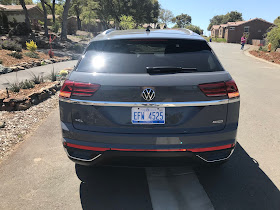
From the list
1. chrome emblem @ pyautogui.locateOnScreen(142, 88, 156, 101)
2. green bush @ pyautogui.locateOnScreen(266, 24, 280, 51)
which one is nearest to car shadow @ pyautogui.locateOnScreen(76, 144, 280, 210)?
chrome emblem @ pyautogui.locateOnScreen(142, 88, 156, 101)

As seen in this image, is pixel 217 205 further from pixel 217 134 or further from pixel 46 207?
pixel 46 207

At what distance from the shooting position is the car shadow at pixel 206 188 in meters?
2.79

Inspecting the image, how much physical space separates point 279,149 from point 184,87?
9.25 feet

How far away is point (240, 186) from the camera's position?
313 centimetres

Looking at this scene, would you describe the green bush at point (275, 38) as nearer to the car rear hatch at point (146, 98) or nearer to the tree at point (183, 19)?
the car rear hatch at point (146, 98)

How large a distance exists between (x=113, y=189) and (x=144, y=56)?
1.68m

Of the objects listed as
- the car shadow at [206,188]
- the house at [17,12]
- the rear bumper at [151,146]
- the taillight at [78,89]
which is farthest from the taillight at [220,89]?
the house at [17,12]

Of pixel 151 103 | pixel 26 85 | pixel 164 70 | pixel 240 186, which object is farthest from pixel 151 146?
pixel 26 85

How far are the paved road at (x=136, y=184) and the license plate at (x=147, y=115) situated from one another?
3.21 ft

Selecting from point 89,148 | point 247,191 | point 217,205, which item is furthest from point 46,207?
point 247,191

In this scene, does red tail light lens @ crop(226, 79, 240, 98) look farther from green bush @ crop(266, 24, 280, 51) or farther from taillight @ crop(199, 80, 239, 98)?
green bush @ crop(266, 24, 280, 51)

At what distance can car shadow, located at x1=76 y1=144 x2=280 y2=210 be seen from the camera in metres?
2.79

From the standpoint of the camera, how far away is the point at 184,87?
254 centimetres

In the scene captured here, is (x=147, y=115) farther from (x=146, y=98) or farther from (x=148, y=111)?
(x=146, y=98)
